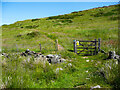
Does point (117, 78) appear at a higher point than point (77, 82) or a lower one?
higher

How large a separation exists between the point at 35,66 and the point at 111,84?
173 inches

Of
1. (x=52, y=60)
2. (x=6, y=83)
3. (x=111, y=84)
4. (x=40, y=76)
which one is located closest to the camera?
(x=6, y=83)

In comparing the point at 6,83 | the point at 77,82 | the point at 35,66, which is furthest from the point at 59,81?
the point at 6,83

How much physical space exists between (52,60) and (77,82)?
339cm

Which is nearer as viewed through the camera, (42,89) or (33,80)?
(42,89)

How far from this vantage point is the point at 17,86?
5.46 metres

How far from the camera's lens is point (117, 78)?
573 cm

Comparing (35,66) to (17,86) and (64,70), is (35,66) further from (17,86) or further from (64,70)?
(17,86)

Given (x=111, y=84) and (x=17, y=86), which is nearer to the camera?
(x=17, y=86)

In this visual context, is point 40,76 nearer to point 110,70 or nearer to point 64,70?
point 64,70

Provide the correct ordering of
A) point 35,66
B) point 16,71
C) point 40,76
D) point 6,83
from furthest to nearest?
point 35,66, point 40,76, point 16,71, point 6,83

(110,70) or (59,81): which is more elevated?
(110,70)

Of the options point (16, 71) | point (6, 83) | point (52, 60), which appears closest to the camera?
point (6, 83)

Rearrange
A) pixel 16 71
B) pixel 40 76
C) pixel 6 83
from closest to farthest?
pixel 6 83
pixel 16 71
pixel 40 76
